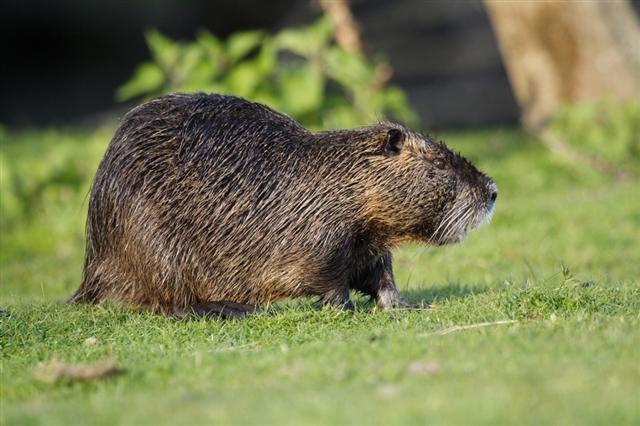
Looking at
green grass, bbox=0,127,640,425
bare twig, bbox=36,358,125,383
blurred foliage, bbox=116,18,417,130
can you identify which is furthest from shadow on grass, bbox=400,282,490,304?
blurred foliage, bbox=116,18,417,130

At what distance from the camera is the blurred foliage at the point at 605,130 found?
32.5ft

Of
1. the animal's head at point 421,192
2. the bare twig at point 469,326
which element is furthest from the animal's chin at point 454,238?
the bare twig at point 469,326

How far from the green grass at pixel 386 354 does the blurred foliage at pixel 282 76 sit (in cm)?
208

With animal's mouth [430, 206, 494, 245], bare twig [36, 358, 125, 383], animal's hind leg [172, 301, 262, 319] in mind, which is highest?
bare twig [36, 358, 125, 383]

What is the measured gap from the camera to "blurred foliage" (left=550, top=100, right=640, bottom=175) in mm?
9906

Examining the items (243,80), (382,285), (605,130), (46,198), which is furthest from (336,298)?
(605,130)

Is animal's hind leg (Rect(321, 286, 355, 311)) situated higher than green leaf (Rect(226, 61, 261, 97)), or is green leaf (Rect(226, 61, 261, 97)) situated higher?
green leaf (Rect(226, 61, 261, 97))

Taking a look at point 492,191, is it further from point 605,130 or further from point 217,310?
point 605,130

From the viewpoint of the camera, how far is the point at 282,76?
9305 millimetres

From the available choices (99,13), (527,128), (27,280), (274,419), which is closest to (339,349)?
(274,419)

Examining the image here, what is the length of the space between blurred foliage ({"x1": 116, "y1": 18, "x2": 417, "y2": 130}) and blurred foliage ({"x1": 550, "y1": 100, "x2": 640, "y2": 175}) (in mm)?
1624

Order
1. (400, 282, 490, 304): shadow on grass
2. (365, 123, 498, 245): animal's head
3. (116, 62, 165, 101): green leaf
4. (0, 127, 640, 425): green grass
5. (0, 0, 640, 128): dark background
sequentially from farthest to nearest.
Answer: (0, 0, 640, 128): dark background → (116, 62, 165, 101): green leaf → (400, 282, 490, 304): shadow on grass → (365, 123, 498, 245): animal's head → (0, 127, 640, 425): green grass

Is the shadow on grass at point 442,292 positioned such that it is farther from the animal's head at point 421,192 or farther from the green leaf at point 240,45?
the green leaf at point 240,45

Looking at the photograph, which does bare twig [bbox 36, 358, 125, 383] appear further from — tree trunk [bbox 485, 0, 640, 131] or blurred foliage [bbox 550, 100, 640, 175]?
tree trunk [bbox 485, 0, 640, 131]
